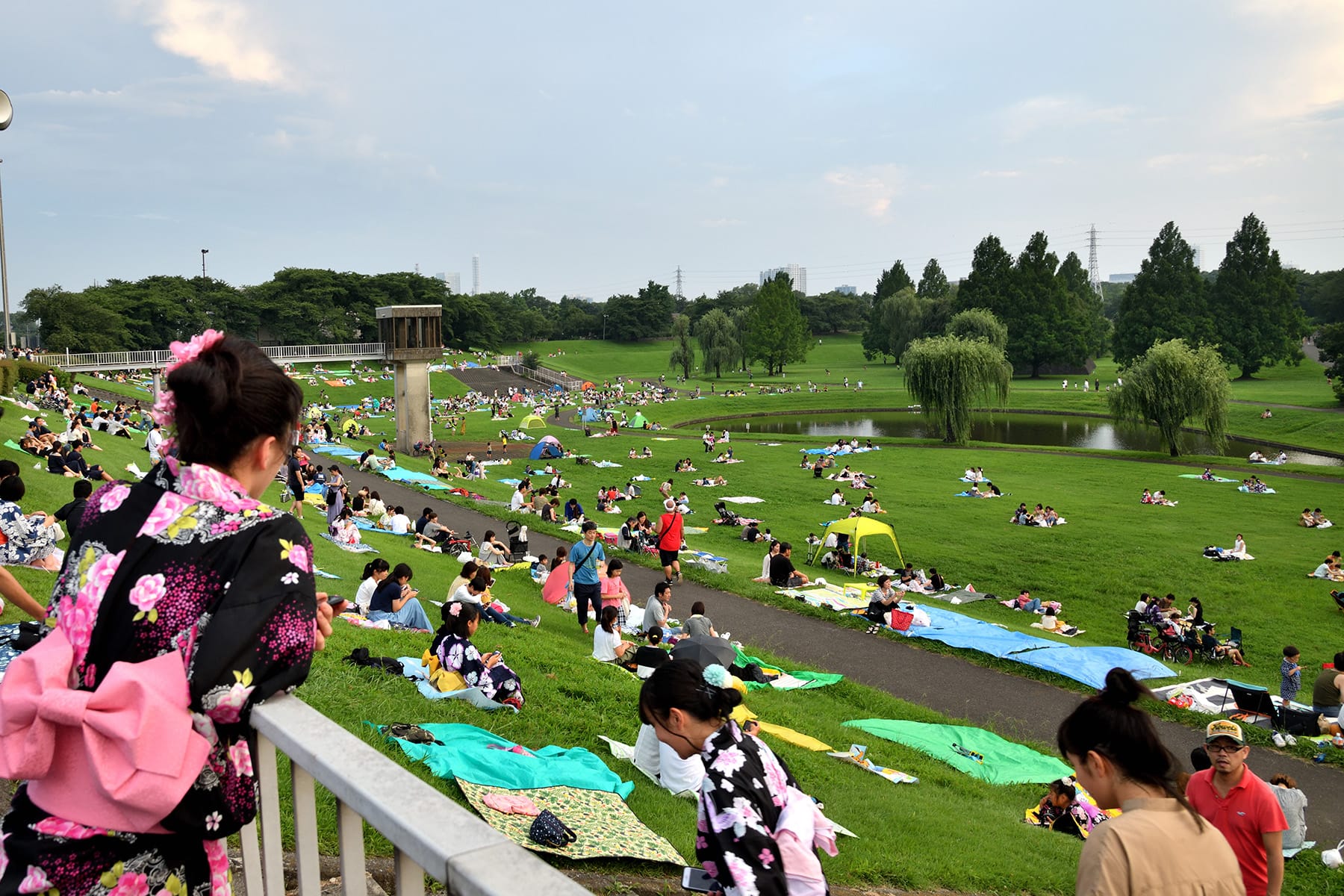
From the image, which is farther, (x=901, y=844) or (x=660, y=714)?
(x=901, y=844)

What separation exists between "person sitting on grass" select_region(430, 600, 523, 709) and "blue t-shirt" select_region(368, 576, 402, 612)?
131 inches

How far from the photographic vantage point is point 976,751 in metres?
10.4

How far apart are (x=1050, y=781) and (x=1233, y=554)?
1426 cm

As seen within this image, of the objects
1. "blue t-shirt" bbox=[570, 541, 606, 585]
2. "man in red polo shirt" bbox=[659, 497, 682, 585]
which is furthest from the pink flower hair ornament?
"man in red polo shirt" bbox=[659, 497, 682, 585]

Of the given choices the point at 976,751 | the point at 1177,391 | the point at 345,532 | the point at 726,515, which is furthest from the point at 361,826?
the point at 1177,391

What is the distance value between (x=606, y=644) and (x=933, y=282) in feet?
286

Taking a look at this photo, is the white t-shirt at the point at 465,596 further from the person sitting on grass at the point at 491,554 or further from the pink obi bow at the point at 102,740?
the pink obi bow at the point at 102,740

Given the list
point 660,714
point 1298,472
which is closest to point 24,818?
point 660,714

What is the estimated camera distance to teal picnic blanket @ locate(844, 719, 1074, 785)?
32.4ft

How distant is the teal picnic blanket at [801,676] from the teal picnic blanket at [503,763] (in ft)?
17.7

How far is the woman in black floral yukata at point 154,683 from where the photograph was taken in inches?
68.6

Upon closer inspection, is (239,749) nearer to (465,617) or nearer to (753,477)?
(465,617)

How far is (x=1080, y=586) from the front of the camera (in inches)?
749

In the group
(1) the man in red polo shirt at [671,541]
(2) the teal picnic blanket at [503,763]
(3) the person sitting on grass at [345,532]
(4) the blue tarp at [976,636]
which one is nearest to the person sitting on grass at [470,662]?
(2) the teal picnic blanket at [503,763]
